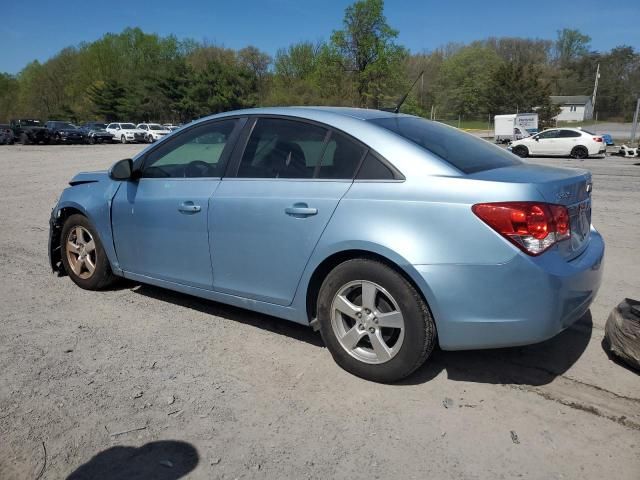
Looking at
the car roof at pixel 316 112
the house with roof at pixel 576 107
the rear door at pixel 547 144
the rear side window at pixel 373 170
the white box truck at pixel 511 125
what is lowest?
the house with roof at pixel 576 107

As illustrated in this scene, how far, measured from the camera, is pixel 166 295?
4.85 metres

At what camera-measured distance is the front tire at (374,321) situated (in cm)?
295

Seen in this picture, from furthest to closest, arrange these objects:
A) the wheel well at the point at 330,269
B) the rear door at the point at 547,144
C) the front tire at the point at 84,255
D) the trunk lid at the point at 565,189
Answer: the rear door at the point at 547,144
the front tire at the point at 84,255
the wheel well at the point at 330,269
the trunk lid at the point at 565,189

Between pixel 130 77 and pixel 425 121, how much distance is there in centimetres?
7940

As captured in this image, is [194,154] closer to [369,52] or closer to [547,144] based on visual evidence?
[547,144]

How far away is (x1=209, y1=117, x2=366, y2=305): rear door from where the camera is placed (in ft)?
10.7

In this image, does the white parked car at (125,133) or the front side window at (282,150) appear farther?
the white parked car at (125,133)

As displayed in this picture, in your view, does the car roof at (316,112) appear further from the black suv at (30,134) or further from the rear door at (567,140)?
the black suv at (30,134)

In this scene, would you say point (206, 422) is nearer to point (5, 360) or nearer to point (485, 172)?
point (5, 360)

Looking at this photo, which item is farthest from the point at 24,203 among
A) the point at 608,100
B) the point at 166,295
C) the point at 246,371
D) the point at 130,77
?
the point at 608,100

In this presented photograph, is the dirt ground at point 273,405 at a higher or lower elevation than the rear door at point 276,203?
lower

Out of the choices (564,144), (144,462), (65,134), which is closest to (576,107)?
(564,144)

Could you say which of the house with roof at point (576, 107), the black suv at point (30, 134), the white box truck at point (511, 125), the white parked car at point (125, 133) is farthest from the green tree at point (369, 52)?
the house with roof at point (576, 107)

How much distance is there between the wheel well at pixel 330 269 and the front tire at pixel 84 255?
2.28m
